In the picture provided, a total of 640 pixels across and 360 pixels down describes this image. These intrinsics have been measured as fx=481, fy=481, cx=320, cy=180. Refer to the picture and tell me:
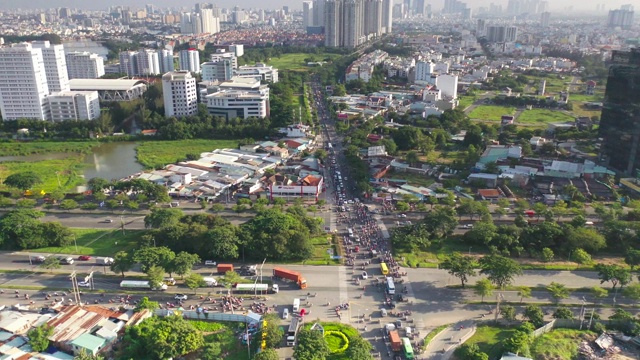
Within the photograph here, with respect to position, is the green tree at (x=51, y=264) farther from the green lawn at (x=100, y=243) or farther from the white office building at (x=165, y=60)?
the white office building at (x=165, y=60)

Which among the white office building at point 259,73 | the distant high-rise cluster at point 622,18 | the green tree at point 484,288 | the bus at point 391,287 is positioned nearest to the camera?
the green tree at point 484,288

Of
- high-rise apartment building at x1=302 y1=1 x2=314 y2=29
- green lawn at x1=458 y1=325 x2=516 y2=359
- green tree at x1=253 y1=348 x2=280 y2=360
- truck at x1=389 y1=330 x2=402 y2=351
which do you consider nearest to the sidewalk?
green lawn at x1=458 y1=325 x2=516 y2=359

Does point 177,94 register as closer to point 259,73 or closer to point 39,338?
point 259,73

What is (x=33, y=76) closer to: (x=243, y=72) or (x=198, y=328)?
(x=243, y=72)

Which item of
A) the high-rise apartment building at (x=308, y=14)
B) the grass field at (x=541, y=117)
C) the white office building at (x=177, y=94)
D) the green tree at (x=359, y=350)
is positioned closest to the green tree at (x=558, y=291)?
the green tree at (x=359, y=350)

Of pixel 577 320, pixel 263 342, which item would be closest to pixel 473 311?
pixel 577 320

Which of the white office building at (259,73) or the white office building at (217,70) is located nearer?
the white office building at (217,70)

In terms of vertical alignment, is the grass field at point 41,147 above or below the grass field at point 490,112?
below


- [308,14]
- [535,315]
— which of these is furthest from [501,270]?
[308,14]

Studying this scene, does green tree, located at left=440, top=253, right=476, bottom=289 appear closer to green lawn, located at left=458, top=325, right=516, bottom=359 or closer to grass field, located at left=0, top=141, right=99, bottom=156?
green lawn, located at left=458, top=325, right=516, bottom=359
